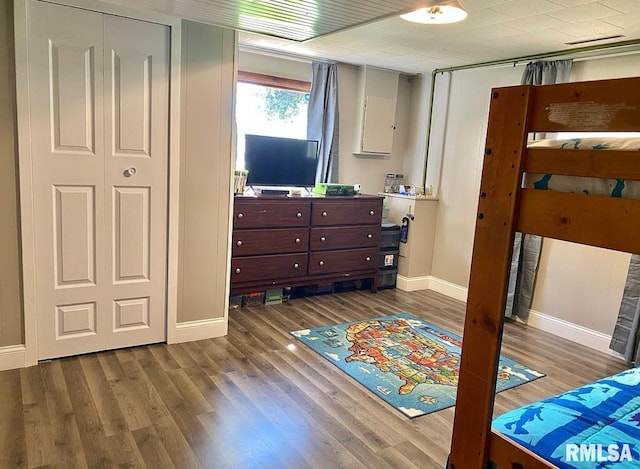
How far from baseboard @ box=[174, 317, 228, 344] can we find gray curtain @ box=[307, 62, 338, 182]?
2.02 meters

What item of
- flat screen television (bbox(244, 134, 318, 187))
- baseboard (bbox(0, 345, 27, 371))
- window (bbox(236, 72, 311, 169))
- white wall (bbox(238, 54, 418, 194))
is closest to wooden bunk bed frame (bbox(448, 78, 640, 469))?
baseboard (bbox(0, 345, 27, 371))

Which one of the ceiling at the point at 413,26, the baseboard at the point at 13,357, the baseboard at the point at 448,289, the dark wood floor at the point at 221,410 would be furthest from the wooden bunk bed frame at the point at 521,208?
the baseboard at the point at 448,289

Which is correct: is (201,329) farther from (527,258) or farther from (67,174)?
(527,258)

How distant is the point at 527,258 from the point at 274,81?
109 inches

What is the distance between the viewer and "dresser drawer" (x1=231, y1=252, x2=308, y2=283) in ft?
13.1

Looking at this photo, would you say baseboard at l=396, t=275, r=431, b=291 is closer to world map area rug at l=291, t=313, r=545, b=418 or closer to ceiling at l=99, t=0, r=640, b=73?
world map area rug at l=291, t=313, r=545, b=418

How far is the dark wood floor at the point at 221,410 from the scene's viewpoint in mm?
2129

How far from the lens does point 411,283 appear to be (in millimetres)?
5035

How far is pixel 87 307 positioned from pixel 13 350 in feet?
1.45

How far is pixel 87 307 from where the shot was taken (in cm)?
299

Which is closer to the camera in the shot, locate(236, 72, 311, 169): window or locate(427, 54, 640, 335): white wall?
locate(427, 54, 640, 335): white wall

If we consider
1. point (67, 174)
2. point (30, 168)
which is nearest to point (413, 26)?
point (67, 174)

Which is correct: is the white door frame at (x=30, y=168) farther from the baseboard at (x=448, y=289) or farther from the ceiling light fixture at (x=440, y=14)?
the baseboard at (x=448, y=289)

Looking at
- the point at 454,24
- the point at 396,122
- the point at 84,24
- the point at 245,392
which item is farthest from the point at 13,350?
the point at 396,122
